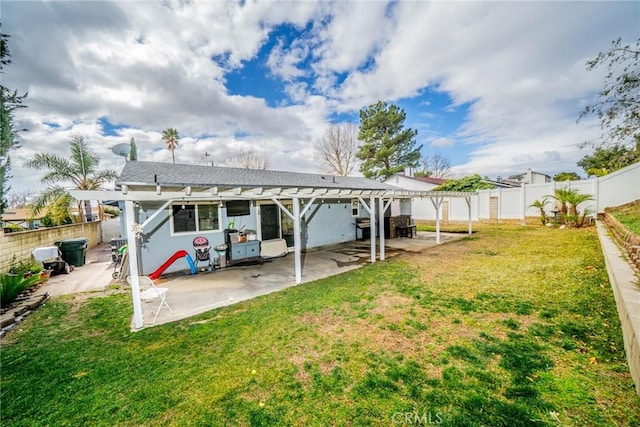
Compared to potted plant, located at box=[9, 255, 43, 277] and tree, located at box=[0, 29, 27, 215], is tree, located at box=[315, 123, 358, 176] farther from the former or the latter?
potted plant, located at box=[9, 255, 43, 277]

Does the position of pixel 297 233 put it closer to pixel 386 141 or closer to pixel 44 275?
pixel 44 275

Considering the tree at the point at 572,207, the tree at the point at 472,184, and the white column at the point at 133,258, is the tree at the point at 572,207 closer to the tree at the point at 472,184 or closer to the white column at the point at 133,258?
the tree at the point at 472,184

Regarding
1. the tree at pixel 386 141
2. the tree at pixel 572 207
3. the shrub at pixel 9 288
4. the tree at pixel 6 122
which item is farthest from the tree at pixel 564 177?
the tree at pixel 6 122

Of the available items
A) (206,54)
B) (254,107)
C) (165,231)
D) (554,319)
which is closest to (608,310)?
(554,319)

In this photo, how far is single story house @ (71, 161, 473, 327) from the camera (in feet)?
14.7

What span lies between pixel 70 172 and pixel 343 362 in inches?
779

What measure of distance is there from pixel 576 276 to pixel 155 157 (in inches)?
1511

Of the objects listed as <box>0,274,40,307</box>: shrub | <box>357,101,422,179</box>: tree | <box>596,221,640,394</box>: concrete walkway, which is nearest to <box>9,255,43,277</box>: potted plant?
<box>0,274,40,307</box>: shrub

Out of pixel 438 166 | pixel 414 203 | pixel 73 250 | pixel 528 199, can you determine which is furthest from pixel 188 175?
pixel 438 166

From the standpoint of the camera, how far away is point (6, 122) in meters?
7.11

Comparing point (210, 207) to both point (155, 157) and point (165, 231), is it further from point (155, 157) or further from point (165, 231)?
point (155, 157)

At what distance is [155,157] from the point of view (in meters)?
31.2

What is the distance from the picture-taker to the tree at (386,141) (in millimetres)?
26828

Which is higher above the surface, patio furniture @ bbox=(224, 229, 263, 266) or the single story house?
the single story house
